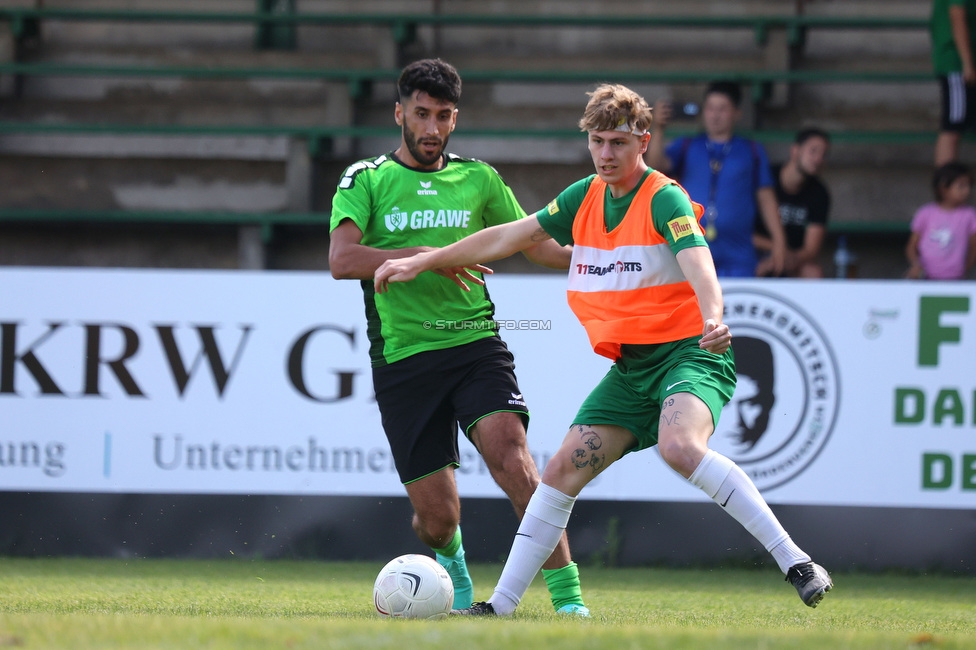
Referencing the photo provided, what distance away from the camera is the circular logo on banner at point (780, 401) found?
7500 mm

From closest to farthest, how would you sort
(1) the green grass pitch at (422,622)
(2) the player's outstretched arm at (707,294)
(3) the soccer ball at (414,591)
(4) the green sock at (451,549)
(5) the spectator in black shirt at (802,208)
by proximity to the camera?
(1) the green grass pitch at (422,622) → (2) the player's outstretched arm at (707,294) → (3) the soccer ball at (414,591) → (4) the green sock at (451,549) → (5) the spectator in black shirt at (802,208)

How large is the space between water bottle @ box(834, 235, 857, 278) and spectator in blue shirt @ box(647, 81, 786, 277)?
0.99 metres

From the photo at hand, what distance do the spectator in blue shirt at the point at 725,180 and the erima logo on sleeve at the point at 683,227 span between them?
4185 mm

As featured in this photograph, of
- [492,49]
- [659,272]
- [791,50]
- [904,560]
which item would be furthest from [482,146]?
[659,272]

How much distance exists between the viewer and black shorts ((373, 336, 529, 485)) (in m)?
5.28

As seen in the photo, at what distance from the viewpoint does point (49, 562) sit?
7461 millimetres

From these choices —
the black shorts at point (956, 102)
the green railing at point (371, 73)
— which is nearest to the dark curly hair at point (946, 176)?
the black shorts at point (956, 102)

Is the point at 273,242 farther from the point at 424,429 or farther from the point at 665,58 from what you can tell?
the point at 424,429

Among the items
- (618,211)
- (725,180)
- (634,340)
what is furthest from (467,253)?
(725,180)

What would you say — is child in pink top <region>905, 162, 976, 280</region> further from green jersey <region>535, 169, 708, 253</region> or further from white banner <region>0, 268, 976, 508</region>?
green jersey <region>535, 169, 708, 253</region>

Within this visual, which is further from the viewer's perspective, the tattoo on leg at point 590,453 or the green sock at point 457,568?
the green sock at point 457,568

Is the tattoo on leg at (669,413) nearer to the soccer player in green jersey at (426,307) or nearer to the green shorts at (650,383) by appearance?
the green shorts at (650,383)

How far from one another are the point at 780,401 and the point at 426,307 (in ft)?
10.2

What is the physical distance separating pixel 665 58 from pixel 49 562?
751 cm
